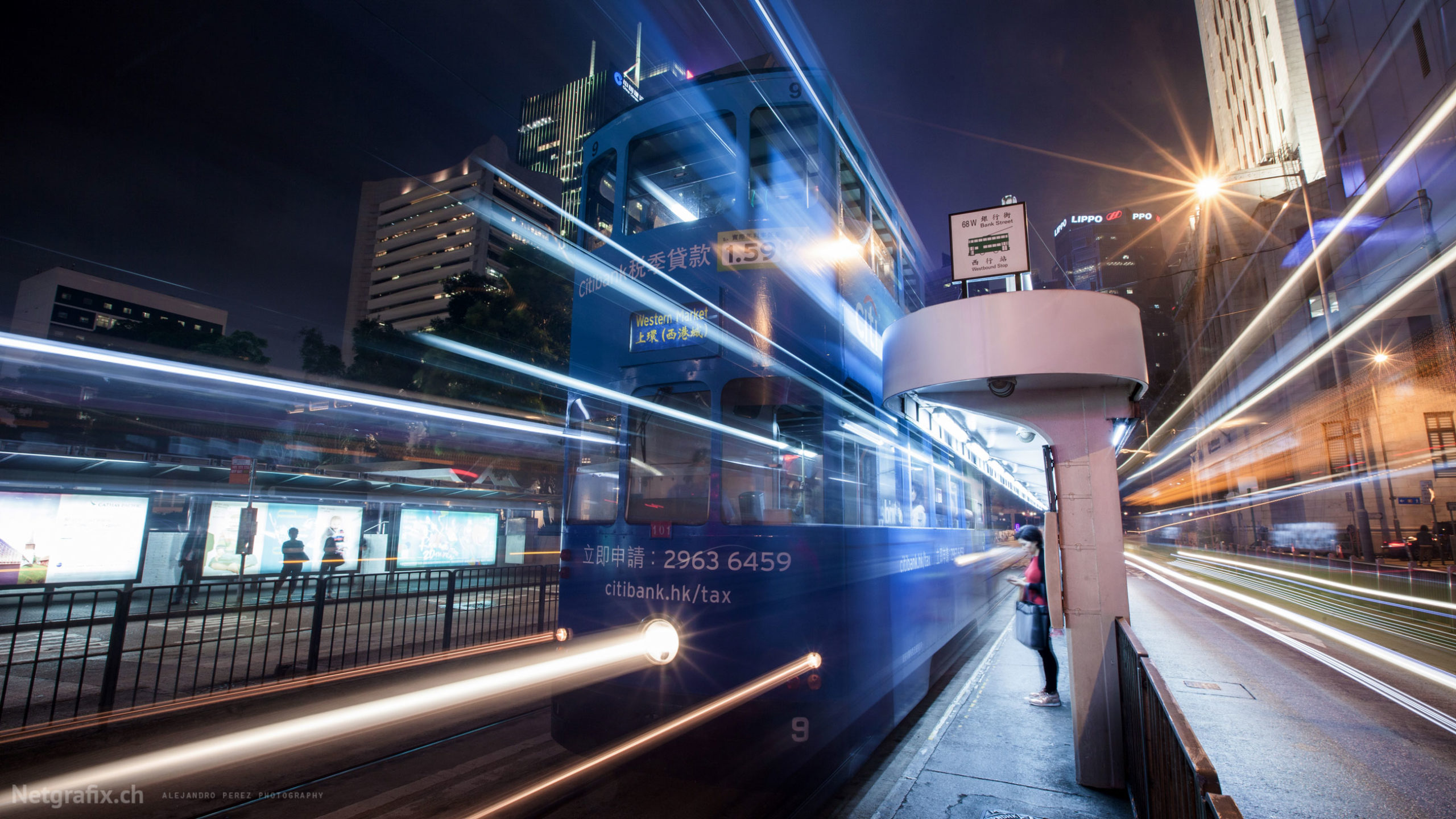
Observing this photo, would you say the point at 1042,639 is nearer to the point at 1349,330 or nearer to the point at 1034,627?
the point at 1034,627

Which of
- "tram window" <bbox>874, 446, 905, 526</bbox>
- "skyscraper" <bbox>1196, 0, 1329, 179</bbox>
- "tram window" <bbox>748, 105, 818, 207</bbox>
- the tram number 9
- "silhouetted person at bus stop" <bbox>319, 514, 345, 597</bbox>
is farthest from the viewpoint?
"skyscraper" <bbox>1196, 0, 1329, 179</bbox>

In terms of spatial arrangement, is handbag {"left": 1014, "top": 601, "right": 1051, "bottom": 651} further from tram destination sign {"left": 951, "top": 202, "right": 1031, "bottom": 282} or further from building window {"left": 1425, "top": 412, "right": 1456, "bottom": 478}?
building window {"left": 1425, "top": 412, "right": 1456, "bottom": 478}

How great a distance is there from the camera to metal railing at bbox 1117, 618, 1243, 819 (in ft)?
5.81

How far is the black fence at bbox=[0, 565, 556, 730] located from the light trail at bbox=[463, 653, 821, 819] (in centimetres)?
381

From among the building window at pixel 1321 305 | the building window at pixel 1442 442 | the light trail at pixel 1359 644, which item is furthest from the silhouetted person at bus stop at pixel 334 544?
the building window at pixel 1321 305

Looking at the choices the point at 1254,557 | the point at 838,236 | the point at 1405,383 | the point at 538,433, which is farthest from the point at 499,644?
the point at 1254,557

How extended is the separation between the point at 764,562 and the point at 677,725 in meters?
1.18

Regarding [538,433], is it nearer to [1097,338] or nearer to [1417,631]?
[1097,338]

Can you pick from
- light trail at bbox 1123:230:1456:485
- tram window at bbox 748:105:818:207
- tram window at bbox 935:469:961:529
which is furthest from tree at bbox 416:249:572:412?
light trail at bbox 1123:230:1456:485

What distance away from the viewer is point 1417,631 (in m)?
11.2

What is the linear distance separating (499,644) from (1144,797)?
8.47m

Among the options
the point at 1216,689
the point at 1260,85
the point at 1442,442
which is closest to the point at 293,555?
the point at 1216,689

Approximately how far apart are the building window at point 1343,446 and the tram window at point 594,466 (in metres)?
34.3

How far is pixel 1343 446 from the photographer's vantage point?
95.1 feet
